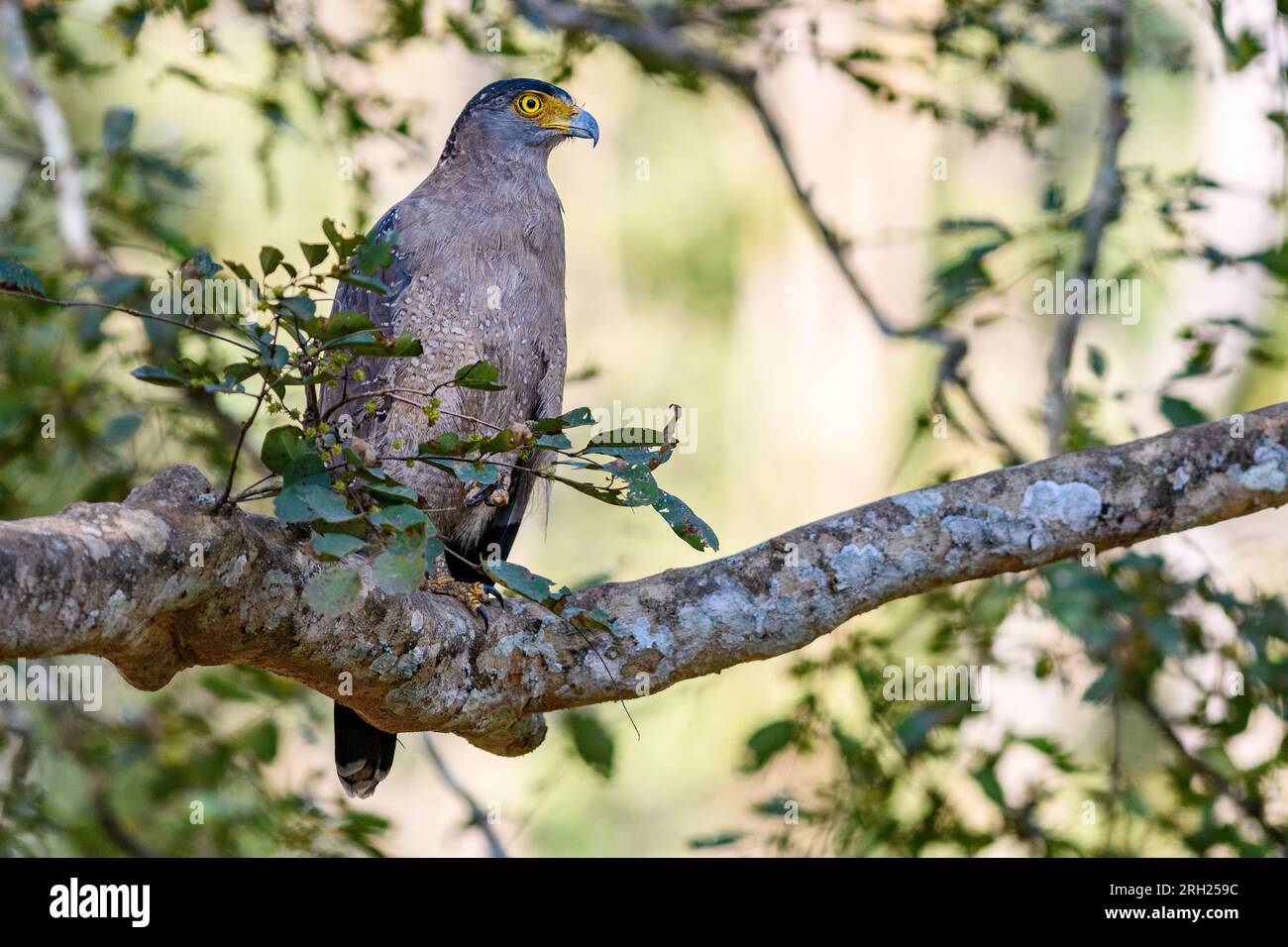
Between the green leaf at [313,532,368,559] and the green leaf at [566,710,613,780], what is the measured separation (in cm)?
221

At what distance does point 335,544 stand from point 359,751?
155 cm

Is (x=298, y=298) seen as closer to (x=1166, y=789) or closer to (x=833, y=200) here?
(x=1166, y=789)

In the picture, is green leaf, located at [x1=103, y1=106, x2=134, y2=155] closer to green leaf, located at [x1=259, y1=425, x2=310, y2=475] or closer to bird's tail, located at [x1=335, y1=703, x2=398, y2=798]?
bird's tail, located at [x1=335, y1=703, x2=398, y2=798]

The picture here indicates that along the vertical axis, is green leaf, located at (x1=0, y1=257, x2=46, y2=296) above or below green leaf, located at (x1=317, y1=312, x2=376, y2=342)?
above

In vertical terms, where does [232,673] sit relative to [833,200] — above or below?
below

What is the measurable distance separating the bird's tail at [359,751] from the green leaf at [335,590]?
1.42m

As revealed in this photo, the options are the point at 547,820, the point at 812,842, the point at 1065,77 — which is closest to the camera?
the point at 812,842

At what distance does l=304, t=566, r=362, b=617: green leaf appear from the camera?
74.8 inches

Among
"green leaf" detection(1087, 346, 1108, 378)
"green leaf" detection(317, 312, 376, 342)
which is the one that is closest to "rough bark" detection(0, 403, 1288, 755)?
"green leaf" detection(317, 312, 376, 342)

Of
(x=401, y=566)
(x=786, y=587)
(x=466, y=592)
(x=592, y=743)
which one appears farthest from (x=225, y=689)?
(x=401, y=566)

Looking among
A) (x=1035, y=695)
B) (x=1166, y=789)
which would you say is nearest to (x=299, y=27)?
(x=1166, y=789)

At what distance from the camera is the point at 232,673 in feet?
14.9

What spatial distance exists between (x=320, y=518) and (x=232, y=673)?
9.30ft

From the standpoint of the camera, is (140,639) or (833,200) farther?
(833,200)
